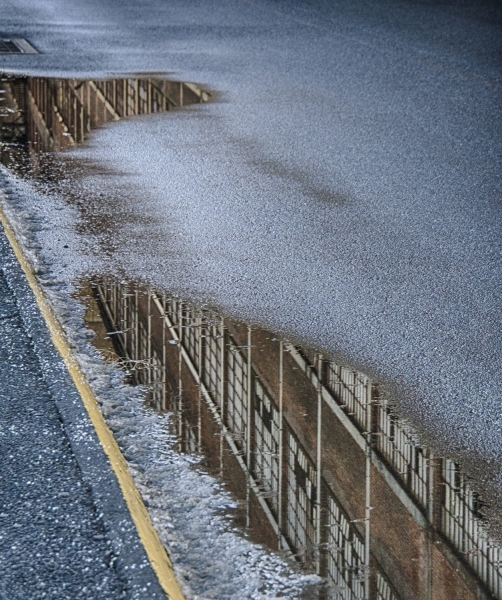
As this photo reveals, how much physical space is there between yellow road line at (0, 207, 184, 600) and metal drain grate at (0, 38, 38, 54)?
27.7ft

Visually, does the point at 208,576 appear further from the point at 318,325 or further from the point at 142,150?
the point at 142,150

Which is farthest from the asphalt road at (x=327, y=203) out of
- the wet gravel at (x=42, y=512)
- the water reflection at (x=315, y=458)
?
the wet gravel at (x=42, y=512)

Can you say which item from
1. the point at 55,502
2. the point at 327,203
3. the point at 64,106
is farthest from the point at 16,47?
the point at 55,502

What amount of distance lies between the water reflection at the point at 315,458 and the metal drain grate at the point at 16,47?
9153mm

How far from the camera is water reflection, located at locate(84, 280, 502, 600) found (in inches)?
161

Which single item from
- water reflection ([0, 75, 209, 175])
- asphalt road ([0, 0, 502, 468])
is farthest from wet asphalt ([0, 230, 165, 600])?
water reflection ([0, 75, 209, 175])

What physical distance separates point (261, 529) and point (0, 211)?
441 centimetres

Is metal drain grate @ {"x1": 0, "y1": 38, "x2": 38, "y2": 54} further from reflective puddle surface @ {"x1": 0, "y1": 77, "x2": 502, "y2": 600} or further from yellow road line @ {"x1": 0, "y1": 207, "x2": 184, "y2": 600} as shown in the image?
reflective puddle surface @ {"x1": 0, "y1": 77, "x2": 502, "y2": 600}

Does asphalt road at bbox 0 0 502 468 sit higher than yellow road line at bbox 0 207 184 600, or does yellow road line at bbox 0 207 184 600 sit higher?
asphalt road at bbox 0 0 502 468

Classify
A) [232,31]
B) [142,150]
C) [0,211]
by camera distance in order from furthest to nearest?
1. [232,31]
2. [142,150]
3. [0,211]

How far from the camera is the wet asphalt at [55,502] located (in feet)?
12.5

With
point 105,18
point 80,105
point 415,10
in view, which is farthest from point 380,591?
point 415,10

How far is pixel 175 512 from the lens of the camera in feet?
14.1

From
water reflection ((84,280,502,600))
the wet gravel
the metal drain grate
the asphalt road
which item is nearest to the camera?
the wet gravel
